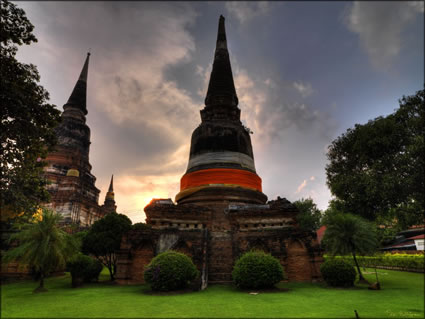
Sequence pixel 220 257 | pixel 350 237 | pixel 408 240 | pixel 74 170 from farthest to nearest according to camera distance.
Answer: pixel 74 170
pixel 408 240
pixel 220 257
pixel 350 237

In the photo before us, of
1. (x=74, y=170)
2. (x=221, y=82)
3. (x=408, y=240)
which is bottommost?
(x=408, y=240)

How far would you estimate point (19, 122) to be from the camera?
10.9m

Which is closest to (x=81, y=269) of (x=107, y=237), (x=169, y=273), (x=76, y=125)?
(x=107, y=237)

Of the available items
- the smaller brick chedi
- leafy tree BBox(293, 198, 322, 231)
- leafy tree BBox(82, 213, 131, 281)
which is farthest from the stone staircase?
leafy tree BBox(293, 198, 322, 231)

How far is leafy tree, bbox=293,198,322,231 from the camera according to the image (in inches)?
1731

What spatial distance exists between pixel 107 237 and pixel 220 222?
7.76 m

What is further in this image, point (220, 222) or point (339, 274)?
point (220, 222)

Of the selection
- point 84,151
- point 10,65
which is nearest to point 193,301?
point 10,65

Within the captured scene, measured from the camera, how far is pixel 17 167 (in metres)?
12.0

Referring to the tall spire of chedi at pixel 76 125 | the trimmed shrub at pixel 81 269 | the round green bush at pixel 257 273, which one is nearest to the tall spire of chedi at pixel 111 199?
the tall spire of chedi at pixel 76 125

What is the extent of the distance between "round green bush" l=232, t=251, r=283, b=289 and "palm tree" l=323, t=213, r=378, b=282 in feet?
14.0

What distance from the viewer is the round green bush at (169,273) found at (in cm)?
1115

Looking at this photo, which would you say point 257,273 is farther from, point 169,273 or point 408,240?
point 408,240

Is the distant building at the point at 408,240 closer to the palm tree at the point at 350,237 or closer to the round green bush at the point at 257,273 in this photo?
the palm tree at the point at 350,237
